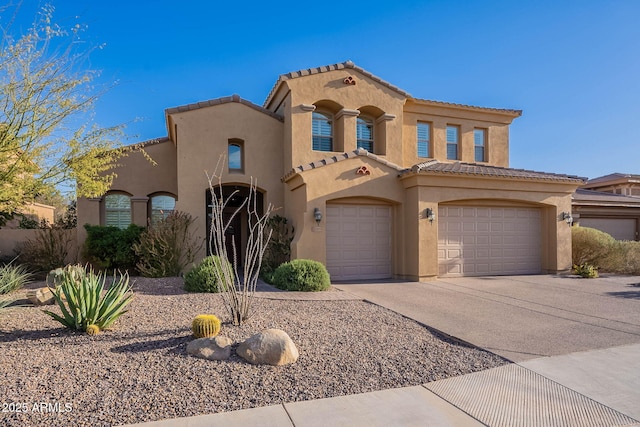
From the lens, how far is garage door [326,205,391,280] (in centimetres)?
1277

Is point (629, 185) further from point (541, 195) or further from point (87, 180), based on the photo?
point (87, 180)

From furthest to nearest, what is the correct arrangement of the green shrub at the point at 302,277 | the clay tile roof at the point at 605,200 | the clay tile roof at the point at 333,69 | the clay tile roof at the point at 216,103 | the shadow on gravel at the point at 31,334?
the clay tile roof at the point at 605,200
the clay tile roof at the point at 333,69
the clay tile roof at the point at 216,103
the green shrub at the point at 302,277
the shadow on gravel at the point at 31,334

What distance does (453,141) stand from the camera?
17109mm

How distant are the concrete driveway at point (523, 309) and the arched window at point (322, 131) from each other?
555cm

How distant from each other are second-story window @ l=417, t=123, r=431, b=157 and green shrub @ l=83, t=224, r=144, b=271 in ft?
36.3

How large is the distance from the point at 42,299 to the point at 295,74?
10088mm

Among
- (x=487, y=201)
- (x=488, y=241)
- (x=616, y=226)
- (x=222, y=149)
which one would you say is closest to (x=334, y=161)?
(x=222, y=149)

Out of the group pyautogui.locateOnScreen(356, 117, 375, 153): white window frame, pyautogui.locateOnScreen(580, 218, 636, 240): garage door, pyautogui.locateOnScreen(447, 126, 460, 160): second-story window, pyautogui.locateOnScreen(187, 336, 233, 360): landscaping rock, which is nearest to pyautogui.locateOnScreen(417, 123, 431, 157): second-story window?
pyautogui.locateOnScreen(447, 126, 460, 160): second-story window

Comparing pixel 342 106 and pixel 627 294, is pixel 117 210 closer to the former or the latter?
pixel 342 106

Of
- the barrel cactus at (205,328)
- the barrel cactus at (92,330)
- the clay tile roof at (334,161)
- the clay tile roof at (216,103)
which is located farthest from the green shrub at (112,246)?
the barrel cactus at (205,328)

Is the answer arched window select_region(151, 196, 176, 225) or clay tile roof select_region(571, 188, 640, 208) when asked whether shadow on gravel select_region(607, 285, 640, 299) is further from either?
Answer: arched window select_region(151, 196, 176, 225)

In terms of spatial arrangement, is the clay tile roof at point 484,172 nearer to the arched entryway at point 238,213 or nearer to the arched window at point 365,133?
the arched window at point 365,133

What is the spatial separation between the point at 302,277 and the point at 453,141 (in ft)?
34.3

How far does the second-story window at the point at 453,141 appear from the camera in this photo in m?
17.0
